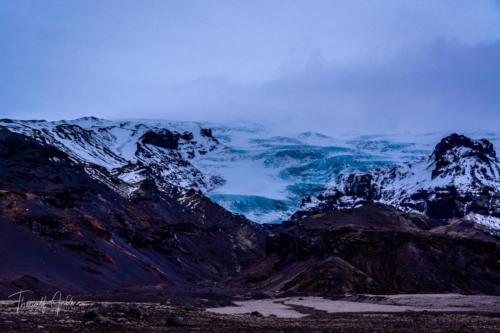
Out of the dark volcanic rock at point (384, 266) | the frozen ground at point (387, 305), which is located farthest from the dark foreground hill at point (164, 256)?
the frozen ground at point (387, 305)

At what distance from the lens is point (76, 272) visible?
94.9m

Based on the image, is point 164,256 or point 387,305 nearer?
point 387,305

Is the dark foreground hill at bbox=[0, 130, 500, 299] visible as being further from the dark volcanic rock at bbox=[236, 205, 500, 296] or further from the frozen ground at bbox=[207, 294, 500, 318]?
the frozen ground at bbox=[207, 294, 500, 318]

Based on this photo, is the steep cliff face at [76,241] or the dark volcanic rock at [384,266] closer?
the steep cliff face at [76,241]

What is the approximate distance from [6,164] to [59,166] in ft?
63.8

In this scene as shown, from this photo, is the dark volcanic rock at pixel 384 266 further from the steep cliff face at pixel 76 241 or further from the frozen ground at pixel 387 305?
the steep cliff face at pixel 76 241

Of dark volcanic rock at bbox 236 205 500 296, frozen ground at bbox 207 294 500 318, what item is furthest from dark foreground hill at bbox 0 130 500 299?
frozen ground at bbox 207 294 500 318

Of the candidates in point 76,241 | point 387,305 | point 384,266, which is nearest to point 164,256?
point 384,266

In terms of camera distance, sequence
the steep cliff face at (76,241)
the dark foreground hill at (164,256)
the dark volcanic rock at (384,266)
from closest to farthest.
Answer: the steep cliff face at (76,241), the dark foreground hill at (164,256), the dark volcanic rock at (384,266)

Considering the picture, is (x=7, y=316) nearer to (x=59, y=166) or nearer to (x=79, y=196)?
(x=79, y=196)

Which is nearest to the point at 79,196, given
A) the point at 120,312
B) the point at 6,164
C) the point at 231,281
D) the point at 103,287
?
the point at 6,164

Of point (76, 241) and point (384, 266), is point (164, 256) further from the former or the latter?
point (76, 241)

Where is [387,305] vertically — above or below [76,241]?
below

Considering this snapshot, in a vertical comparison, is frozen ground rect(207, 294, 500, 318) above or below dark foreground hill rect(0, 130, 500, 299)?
below
